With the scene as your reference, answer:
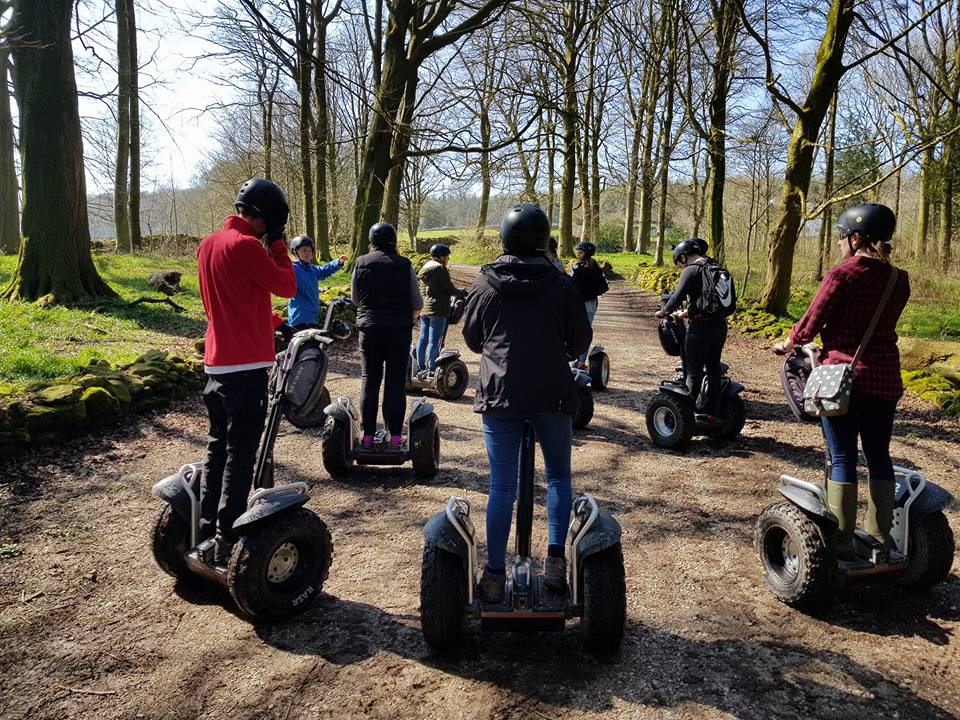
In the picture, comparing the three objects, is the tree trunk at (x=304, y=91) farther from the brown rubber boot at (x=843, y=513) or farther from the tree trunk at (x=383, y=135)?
the brown rubber boot at (x=843, y=513)

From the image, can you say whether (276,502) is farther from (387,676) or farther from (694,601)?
Result: (694,601)

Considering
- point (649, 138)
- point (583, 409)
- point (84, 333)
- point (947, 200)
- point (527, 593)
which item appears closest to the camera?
point (527, 593)

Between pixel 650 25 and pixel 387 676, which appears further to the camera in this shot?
pixel 650 25

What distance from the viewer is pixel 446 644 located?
2.96 m

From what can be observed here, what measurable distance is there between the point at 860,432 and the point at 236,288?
10.8ft

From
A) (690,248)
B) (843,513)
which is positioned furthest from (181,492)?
(690,248)

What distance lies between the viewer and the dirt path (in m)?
2.70

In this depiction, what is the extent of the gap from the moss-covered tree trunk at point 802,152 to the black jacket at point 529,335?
1068cm

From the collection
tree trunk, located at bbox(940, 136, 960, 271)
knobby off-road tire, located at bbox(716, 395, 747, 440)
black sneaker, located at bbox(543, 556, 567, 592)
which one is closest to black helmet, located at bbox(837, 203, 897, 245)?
black sneaker, located at bbox(543, 556, 567, 592)

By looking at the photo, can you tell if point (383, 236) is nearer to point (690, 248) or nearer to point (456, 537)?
point (690, 248)

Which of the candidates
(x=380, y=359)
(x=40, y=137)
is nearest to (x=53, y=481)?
(x=380, y=359)

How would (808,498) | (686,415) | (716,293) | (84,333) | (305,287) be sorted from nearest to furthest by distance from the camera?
(808,498) → (716,293) → (686,415) → (305,287) → (84,333)

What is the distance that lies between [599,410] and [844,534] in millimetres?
4501

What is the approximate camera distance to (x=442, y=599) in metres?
2.91
